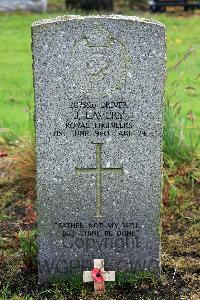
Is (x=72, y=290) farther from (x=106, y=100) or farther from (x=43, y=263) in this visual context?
(x=106, y=100)

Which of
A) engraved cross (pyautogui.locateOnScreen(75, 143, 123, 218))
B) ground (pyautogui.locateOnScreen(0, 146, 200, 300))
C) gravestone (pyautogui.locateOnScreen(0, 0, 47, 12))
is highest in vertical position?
gravestone (pyautogui.locateOnScreen(0, 0, 47, 12))

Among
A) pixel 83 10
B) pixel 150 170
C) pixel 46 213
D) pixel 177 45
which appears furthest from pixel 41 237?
pixel 83 10

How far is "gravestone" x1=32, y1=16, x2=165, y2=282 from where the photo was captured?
404 centimetres

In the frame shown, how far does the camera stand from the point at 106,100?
4117 mm

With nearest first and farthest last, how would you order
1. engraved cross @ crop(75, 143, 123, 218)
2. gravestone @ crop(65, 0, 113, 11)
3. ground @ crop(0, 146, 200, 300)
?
engraved cross @ crop(75, 143, 123, 218)
ground @ crop(0, 146, 200, 300)
gravestone @ crop(65, 0, 113, 11)

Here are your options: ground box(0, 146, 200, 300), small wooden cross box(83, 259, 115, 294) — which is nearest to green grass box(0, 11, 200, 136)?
ground box(0, 146, 200, 300)

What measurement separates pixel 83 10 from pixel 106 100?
13.2m

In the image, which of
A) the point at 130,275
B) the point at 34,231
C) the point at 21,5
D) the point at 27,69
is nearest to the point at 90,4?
the point at 21,5

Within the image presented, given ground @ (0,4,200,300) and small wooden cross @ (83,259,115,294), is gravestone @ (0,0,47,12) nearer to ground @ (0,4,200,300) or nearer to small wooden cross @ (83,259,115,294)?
ground @ (0,4,200,300)

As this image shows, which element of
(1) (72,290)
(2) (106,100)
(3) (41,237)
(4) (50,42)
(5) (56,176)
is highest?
(4) (50,42)

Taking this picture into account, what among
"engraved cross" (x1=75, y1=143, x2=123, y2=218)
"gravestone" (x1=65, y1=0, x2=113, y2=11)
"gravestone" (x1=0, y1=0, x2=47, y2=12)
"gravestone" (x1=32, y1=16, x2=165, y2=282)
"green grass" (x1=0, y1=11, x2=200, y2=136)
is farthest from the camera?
"gravestone" (x1=65, y1=0, x2=113, y2=11)

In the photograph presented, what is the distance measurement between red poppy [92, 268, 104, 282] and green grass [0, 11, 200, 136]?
6.89 ft

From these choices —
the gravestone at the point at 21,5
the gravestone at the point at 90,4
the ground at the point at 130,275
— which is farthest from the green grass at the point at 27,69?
the gravestone at the point at 90,4

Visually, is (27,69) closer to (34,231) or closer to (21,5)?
(34,231)
